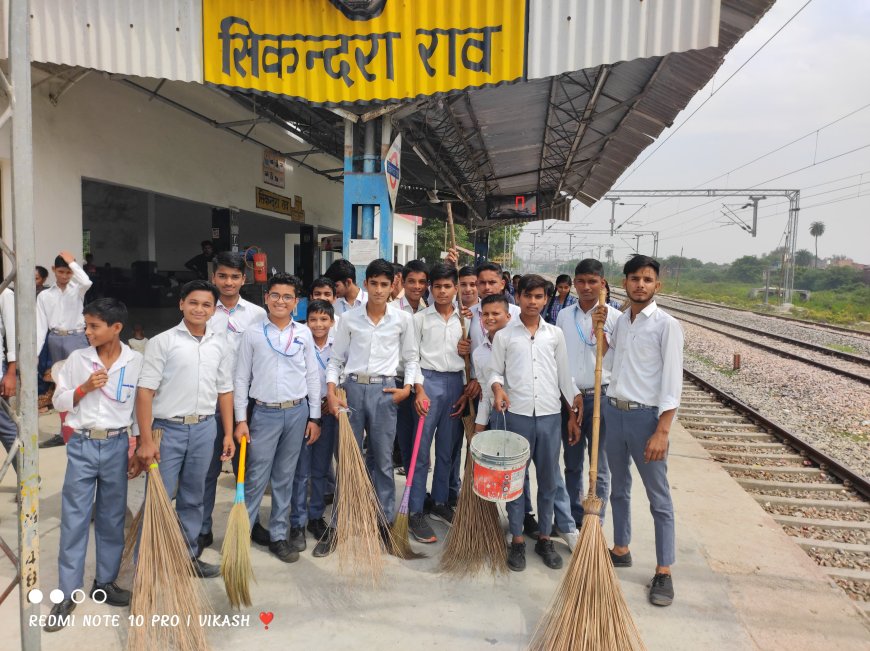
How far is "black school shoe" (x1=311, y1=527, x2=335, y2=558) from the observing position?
3048mm

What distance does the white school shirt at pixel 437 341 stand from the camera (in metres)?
3.35

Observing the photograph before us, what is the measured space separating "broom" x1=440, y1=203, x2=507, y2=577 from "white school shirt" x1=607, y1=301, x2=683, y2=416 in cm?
98

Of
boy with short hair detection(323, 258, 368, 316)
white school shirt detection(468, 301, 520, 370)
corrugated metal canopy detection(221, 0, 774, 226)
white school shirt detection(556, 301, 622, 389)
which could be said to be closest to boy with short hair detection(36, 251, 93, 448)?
boy with short hair detection(323, 258, 368, 316)

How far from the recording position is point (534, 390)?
9.70 feet

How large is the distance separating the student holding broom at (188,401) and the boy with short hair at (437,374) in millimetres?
1134

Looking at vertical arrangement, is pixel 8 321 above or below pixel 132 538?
above

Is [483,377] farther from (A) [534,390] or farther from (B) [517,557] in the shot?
(B) [517,557]

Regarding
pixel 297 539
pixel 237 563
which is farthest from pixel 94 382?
pixel 297 539

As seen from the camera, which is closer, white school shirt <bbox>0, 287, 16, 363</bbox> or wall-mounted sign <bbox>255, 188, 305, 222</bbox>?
white school shirt <bbox>0, 287, 16, 363</bbox>

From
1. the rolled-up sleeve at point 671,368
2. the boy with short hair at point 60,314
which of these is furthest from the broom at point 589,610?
the boy with short hair at point 60,314

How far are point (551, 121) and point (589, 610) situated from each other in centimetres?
710

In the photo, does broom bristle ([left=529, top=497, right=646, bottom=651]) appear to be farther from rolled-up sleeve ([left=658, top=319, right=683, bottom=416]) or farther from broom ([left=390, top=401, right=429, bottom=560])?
broom ([left=390, top=401, right=429, bottom=560])

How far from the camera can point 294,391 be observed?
9.64 ft

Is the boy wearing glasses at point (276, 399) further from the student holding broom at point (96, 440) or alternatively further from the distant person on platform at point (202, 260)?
the distant person on platform at point (202, 260)
